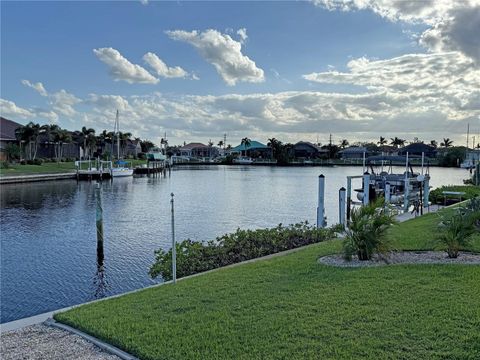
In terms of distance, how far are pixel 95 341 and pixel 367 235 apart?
5.65 metres

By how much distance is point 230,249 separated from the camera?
12.1 meters

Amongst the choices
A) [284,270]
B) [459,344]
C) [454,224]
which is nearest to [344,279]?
[284,270]

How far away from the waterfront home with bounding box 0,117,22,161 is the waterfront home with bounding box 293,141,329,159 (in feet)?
284

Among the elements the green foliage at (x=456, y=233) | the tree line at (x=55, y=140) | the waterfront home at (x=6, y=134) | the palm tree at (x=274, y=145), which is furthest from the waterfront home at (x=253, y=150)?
the green foliage at (x=456, y=233)

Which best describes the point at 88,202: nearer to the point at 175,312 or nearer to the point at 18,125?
the point at 175,312

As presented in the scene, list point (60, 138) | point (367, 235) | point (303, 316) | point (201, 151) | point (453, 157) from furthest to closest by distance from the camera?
point (201, 151)
point (453, 157)
point (60, 138)
point (367, 235)
point (303, 316)

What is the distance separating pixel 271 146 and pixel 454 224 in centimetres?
13703

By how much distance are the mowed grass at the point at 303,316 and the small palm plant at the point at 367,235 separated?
2.71 feet

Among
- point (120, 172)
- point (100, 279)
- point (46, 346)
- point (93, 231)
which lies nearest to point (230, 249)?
point (100, 279)

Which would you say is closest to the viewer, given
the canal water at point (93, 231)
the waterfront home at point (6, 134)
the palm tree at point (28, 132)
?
the canal water at point (93, 231)

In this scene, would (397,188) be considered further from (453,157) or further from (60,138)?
(453,157)

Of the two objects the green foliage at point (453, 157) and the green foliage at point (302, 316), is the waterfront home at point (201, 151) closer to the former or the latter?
the green foliage at point (453, 157)

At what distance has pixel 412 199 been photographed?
23703 millimetres

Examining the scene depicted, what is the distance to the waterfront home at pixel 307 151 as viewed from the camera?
463 ft
